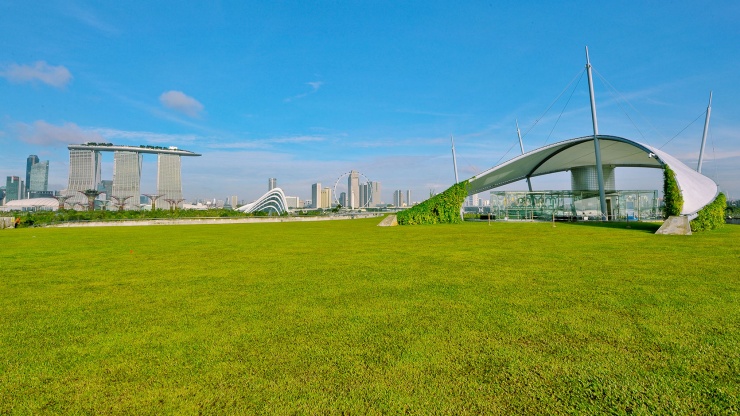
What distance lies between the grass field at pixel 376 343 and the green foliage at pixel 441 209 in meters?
22.3

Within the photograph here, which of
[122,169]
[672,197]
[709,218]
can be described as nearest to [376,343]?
[672,197]

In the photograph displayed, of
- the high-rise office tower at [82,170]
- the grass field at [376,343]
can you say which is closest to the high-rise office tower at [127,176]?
the high-rise office tower at [82,170]

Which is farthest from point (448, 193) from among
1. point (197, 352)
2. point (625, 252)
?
point (197, 352)

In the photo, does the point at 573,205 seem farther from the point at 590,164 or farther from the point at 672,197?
the point at 672,197

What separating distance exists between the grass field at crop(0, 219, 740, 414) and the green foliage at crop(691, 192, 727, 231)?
549 inches

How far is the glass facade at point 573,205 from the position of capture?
3803 centimetres

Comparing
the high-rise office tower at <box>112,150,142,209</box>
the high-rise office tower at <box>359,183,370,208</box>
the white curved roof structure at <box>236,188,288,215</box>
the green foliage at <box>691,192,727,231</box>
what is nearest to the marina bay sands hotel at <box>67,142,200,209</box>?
the high-rise office tower at <box>112,150,142,209</box>

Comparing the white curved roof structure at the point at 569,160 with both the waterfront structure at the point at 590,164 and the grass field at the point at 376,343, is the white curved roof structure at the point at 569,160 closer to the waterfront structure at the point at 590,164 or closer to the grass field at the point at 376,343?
the waterfront structure at the point at 590,164

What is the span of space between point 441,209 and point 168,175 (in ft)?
529

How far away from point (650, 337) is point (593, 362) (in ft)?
3.50

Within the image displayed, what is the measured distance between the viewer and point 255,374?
9.62 ft

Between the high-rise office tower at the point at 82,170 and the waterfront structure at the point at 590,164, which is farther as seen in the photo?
the high-rise office tower at the point at 82,170

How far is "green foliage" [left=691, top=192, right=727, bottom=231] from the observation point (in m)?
17.5

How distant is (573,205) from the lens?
3978 cm
